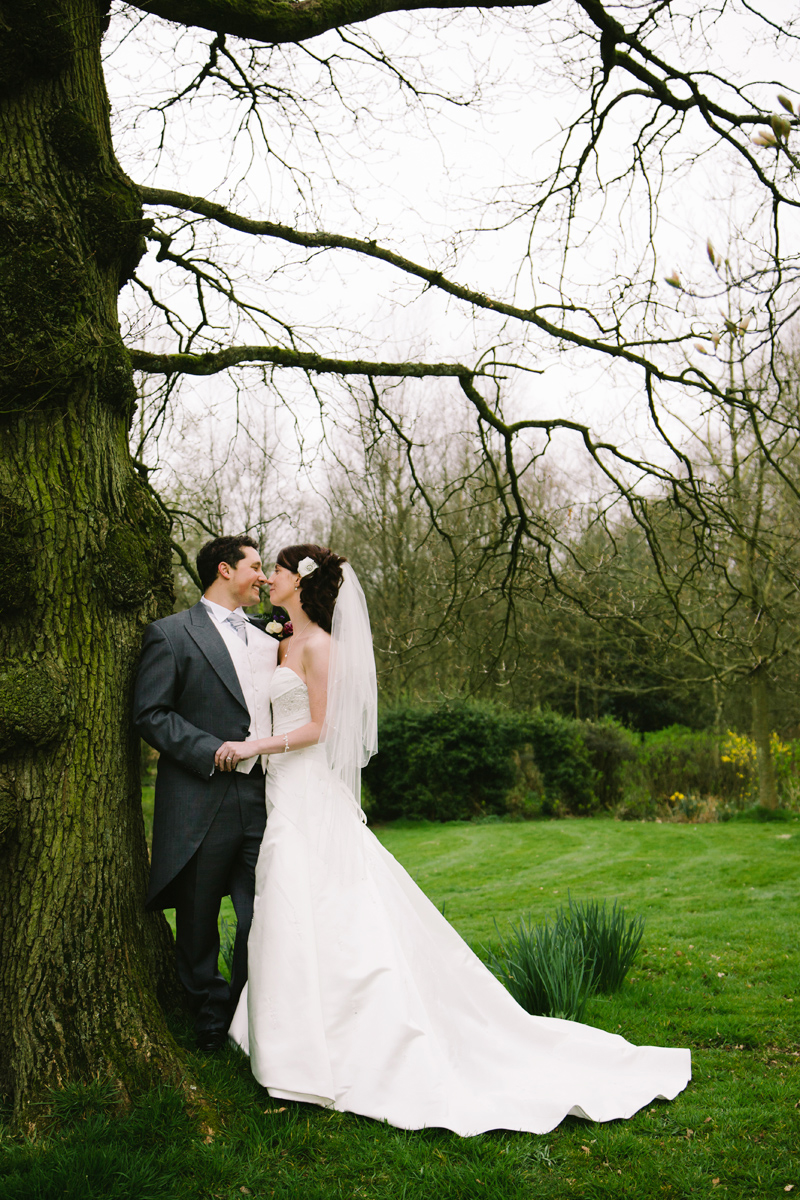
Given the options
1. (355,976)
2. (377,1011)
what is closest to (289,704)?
(355,976)

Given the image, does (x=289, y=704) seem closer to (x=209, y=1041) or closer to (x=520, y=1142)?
(x=209, y=1041)

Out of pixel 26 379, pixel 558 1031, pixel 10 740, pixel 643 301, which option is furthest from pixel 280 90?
pixel 558 1031

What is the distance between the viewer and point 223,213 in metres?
4.92

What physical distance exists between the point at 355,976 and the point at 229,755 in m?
0.99

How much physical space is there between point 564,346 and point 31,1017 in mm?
4691

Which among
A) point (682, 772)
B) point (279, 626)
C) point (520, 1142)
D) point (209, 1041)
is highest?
point (279, 626)

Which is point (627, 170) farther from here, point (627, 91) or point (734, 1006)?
point (734, 1006)

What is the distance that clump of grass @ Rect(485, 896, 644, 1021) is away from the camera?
4.10m

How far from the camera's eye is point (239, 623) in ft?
13.0

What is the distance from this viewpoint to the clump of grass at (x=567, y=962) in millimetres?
4098

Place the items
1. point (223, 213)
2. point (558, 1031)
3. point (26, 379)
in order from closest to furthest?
point (26, 379) → point (558, 1031) → point (223, 213)

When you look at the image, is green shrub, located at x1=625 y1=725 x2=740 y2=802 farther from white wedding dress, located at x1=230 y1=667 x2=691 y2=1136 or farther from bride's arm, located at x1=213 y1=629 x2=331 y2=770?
bride's arm, located at x1=213 y1=629 x2=331 y2=770

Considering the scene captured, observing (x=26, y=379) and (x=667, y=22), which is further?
(x=667, y=22)

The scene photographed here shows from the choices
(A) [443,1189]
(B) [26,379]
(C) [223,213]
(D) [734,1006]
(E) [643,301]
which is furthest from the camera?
(E) [643,301]
